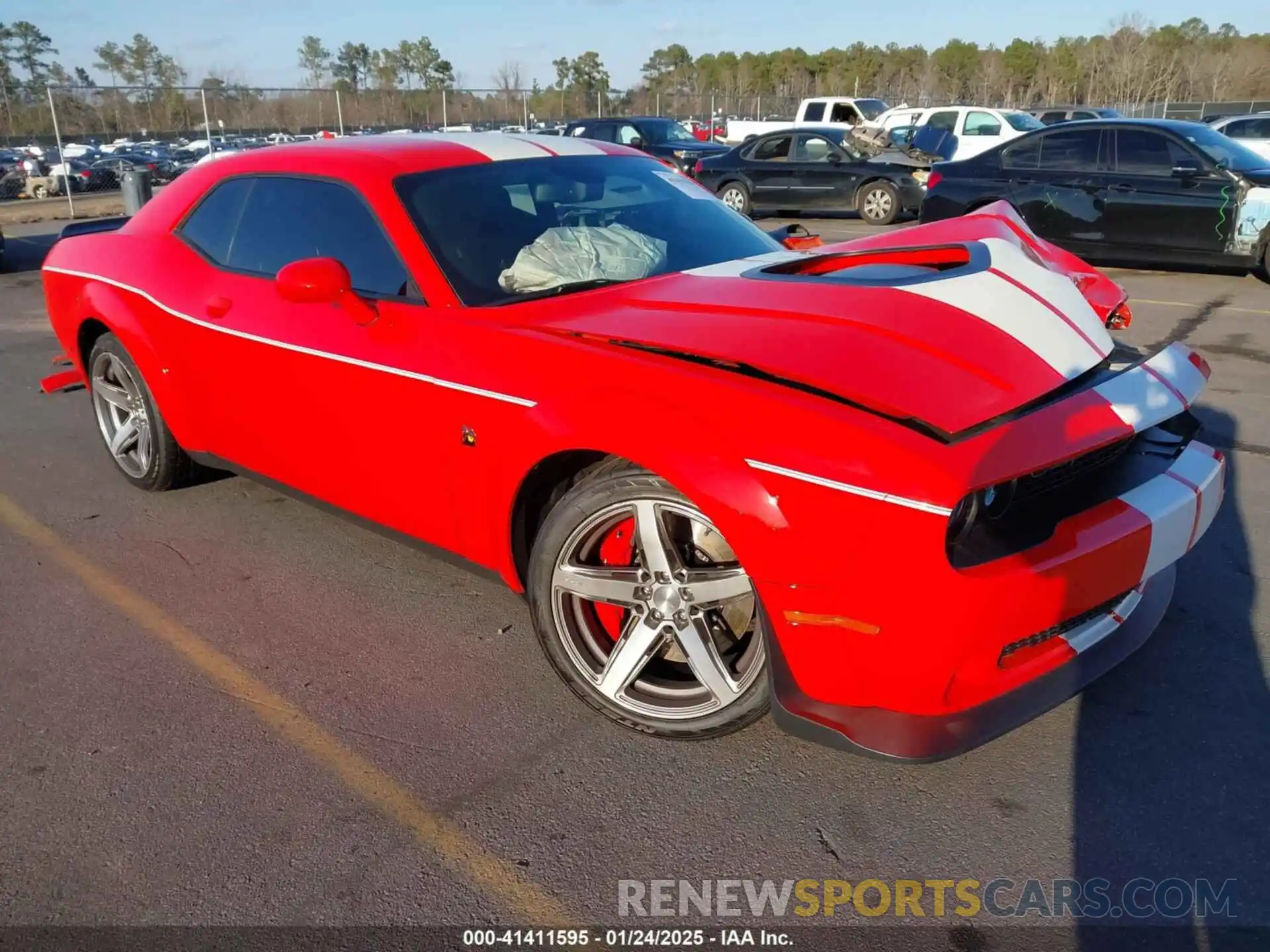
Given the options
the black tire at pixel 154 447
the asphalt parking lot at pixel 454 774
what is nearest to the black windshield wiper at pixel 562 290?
the asphalt parking lot at pixel 454 774

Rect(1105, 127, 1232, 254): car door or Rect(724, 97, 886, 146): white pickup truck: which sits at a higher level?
Rect(724, 97, 886, 146): white pickup truck

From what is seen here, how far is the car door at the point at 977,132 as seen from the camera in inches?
718

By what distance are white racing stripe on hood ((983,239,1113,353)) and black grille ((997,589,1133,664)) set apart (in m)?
0.75

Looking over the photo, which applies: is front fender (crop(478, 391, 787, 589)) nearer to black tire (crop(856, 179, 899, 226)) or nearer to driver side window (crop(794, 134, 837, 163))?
black tire (crop(856, 179, 899, 226))

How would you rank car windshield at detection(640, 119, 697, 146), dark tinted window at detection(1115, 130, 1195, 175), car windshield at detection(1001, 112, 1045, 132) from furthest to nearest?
car windshield at detection(640, 119, 697, 146)
car windshield at detection(1001, 112, 1045, 132)
dark tinted window at detection(1115, 130, 1195, 175)

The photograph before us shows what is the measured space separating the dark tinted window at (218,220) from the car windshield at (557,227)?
98 cm

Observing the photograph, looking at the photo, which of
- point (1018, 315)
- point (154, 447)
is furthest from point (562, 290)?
→ point (154, 447)

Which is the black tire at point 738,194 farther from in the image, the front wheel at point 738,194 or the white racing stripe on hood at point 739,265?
the white racing stripe on hood at point 739,265

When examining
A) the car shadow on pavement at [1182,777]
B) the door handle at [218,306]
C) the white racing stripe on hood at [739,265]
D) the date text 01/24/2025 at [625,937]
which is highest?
the white racing stripe on hood at [739,265]

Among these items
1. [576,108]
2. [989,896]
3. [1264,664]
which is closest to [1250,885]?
[989,896]

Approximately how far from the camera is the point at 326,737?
2.72m

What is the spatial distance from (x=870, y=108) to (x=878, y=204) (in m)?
11.5

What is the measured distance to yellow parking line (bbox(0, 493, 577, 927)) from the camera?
7.10ft

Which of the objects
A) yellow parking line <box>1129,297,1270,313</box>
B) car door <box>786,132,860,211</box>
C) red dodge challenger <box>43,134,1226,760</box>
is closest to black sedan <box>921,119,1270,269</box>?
yellow parking line <box>1129,297,1270,313</box>
